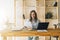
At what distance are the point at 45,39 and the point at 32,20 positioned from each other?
1.18 metres

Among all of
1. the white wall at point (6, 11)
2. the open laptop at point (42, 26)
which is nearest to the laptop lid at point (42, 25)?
the open laptop at point (42, 26)

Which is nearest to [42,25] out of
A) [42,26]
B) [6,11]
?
[42,26]

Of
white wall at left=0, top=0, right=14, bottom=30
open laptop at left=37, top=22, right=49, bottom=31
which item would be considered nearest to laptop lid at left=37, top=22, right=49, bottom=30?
open laptop at left=37, top=22, right=49, bottom=31

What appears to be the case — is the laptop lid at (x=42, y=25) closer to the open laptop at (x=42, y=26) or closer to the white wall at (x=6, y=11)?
the open laptop at (x=42, y=26)

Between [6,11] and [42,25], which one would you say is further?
[6,11]

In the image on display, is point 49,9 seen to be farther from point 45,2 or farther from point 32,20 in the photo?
point 32,20

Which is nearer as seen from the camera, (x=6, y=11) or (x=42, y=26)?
(x=42, y=26)

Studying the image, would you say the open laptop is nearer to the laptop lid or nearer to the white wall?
the laptop lid

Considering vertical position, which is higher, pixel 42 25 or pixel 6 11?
pixel 6 11

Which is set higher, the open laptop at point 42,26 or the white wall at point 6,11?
the white wall at point 6,11

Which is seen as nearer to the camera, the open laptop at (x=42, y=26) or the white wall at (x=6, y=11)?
the open laptop at (x=42, y=26)

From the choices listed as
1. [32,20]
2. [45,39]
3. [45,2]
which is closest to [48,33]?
[32,20]

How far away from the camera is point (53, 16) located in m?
5.33

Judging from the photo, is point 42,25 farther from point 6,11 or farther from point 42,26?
point 6,11
